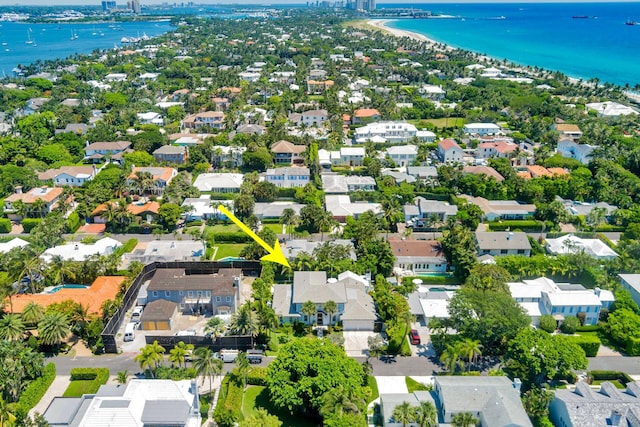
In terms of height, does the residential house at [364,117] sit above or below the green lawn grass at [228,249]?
above

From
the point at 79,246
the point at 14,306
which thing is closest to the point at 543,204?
the point at 79,246

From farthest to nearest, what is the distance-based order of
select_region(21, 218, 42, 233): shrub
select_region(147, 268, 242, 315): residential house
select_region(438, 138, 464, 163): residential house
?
select_region(438, 138, 464, 163): residential house
select_region(21, 218, 42, 233): shrub
select_region(147, 268, 242, 315): residential house

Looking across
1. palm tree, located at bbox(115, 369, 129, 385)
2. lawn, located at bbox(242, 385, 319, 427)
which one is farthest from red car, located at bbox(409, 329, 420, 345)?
palm tree, located at bbox(115, 369, 129, 385)

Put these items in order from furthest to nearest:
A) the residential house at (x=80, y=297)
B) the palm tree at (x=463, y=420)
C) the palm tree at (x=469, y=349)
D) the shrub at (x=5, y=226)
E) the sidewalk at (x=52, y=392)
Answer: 1. the shrub at (x=5, y=226)
2. the residential house at (x=80, y=297)
3. the palm tree at (x=469, y=349)
4. the sidewalk at (x=52, y=392)
5. the palm tree at (x=463, y=420)

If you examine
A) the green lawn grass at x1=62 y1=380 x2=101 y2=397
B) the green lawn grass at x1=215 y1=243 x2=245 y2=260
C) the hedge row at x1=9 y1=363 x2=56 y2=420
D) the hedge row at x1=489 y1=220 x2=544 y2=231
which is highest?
the hedge row at x1=9 y1=363 x2=56 y2=420

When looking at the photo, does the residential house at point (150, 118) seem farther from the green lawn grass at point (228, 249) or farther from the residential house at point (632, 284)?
the residential house at point (632, 284)

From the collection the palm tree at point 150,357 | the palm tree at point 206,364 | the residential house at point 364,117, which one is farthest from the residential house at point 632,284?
the residential house at point 364,117

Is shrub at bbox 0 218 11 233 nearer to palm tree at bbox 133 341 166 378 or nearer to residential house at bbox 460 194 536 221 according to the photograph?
palm tree at bbox 133 341 166 378
